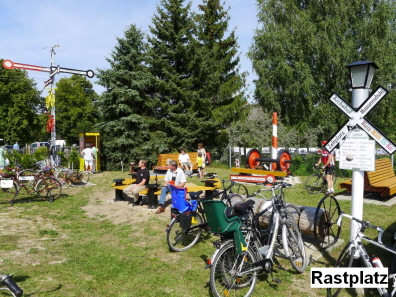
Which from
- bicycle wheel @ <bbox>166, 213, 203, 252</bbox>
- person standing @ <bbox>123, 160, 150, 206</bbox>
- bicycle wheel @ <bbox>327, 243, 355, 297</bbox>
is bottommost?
→ bicycle wheel @ <bbox>166, 213, 203, 252</bbox>

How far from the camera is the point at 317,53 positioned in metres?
23.9

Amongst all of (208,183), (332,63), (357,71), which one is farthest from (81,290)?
(332,63)

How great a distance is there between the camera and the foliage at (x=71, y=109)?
→ 4766 centimetres

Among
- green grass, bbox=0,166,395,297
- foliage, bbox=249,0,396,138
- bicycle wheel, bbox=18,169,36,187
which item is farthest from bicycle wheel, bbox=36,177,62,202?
foliage, bbox=249,0,396,138

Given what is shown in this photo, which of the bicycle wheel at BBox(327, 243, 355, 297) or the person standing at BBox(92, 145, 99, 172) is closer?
the bicycle wheel at BBox(327, 243, 355, 297)

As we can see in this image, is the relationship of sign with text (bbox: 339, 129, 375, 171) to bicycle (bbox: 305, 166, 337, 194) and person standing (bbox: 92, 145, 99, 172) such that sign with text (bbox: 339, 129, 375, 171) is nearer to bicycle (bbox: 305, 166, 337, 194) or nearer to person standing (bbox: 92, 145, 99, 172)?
bicycle (bbox: 305, 166, 337, 194)

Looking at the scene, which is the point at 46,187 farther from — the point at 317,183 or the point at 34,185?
the point at 317,183

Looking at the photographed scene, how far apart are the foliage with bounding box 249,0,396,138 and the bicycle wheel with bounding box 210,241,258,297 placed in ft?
69.4

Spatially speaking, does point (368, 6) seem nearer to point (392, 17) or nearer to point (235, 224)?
point (392, 17)

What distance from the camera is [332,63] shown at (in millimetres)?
23656

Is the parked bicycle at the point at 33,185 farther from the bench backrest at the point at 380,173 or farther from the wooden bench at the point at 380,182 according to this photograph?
the bench backrest at the point at 380,173

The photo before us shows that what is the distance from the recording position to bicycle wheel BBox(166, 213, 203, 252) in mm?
5801

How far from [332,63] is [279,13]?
6539 mm

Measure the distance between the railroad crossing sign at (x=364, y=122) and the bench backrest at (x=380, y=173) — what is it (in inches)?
257
